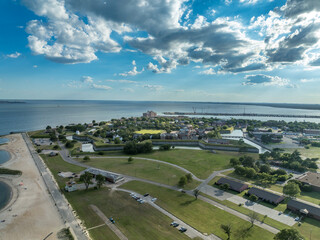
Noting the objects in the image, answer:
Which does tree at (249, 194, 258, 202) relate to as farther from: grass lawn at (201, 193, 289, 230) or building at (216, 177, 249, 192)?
grass lawn at (201, 193, 289, 230)

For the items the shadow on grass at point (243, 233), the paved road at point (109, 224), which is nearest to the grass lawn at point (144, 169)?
the shadow on grass at point (243, 233)

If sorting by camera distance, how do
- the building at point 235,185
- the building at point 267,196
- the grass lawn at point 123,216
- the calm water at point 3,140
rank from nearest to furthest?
the grass lawn at point 123,216, the building at point 267,196, the building at point 235,185, the calm water at point 3,140

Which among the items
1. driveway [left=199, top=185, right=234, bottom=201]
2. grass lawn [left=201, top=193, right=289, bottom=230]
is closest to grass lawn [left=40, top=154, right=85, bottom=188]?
driveway [left=199, top=185, right=234, bottom=201]

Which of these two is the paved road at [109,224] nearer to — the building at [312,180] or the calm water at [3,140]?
the building at [312,180]

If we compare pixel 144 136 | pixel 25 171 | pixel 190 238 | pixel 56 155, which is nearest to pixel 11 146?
pixel 56 155

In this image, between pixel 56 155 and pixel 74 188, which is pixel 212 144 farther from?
pixel 56 155
